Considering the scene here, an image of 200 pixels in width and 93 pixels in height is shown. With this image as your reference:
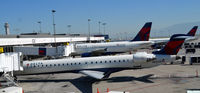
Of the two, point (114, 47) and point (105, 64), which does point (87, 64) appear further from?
point (114, 47)

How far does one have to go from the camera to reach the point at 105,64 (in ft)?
72.8

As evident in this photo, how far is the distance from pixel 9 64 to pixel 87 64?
828 cm

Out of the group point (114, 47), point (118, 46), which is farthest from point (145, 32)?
point (114, 47)

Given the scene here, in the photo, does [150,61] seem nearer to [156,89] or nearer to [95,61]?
[156,89]

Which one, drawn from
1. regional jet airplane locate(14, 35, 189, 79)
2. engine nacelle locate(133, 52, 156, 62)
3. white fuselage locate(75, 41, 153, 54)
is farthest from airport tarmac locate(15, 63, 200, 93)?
white fuselage locate(75, 41, 153, 54)

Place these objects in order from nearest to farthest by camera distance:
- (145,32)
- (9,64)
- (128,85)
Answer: (128,85) < (9,64) < (145,32)

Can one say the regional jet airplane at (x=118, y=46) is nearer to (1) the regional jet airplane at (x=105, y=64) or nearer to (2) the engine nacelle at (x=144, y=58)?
(1) the regional jet airplane at (x=105, y=64)

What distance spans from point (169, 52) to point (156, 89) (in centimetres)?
649

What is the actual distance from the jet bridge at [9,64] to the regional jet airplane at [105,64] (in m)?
2.52

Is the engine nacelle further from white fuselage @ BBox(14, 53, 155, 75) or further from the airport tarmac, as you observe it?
the airport tarmac

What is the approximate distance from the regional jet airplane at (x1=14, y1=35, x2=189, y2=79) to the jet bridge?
252 centimetres

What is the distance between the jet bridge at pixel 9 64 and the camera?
1894 centimetres

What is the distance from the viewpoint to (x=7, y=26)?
81.5 m

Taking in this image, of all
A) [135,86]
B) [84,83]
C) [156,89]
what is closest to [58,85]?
[84,83]
